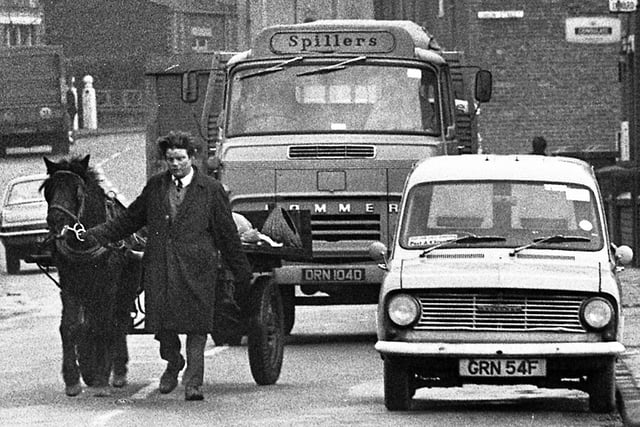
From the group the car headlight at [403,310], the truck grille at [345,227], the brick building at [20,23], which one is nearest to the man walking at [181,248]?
the car headlight at [403,310]

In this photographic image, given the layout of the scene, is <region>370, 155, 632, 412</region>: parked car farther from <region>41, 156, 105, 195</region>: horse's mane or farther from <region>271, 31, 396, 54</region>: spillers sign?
<region>271, 31, 396, 54</region>: spillers sign

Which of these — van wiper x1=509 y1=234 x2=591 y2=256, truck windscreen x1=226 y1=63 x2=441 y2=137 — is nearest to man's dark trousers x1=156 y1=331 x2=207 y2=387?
van wiper x1=509 y1=234 x2=591 y2=256

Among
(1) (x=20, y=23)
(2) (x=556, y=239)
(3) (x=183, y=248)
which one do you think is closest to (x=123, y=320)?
(3) (x=183, y=248)

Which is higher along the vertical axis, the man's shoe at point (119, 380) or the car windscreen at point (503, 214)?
the car windscreen at point (503, 214)

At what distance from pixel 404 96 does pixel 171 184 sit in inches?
238

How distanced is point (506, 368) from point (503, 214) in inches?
65.3

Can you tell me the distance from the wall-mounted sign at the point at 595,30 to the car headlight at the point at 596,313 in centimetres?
1042

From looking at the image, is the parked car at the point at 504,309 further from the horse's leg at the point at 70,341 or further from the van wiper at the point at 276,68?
the van wiper at the point at 276,68

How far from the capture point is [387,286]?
43.6 ft

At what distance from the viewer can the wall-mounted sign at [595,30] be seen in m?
23.2

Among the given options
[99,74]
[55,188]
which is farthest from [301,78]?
[99,74]

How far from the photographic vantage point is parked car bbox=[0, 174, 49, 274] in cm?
3588

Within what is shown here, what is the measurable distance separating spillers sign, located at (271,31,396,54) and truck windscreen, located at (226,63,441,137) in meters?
0.21

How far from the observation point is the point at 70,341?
1470cm
